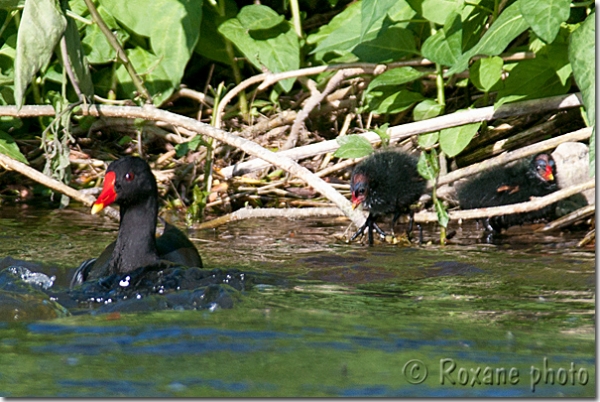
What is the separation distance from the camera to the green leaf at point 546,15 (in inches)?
172

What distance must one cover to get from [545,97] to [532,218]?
2.88 feet

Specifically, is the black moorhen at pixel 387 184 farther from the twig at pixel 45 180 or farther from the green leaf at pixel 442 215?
the twig at pixel 45 180

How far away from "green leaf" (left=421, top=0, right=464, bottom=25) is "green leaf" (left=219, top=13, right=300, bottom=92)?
1078mm

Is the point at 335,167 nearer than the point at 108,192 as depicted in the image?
No

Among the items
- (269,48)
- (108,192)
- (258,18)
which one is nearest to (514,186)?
(269,48)

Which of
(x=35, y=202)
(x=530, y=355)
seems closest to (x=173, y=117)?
(x=35, y=202)

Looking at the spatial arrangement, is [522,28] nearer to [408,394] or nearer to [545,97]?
[545,97]

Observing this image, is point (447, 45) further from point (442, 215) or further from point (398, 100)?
point (442, 215)

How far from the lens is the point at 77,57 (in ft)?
16.1

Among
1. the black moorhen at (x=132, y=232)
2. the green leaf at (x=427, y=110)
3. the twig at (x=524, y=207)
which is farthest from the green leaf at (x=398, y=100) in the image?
the black moorhen at (x=132, y=232)

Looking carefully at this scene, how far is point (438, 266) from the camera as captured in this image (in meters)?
4.71

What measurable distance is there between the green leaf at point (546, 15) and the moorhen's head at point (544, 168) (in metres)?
1.78

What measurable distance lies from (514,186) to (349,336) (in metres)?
3.05

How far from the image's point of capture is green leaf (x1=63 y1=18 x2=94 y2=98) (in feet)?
15.7
